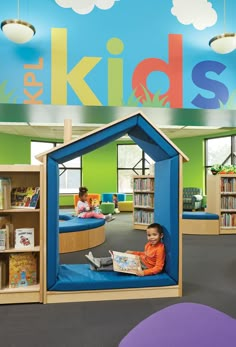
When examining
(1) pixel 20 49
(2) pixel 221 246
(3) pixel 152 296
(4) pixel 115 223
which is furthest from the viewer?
(4) pixel 115 223

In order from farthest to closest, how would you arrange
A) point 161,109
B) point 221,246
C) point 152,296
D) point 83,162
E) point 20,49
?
1. point 83,162
2. point 221,246
3. point 161,109
4. point 20,49
5. point 152,296

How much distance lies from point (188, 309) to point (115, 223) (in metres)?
7.78

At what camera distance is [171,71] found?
237 inches

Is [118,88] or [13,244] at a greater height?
[118,88]

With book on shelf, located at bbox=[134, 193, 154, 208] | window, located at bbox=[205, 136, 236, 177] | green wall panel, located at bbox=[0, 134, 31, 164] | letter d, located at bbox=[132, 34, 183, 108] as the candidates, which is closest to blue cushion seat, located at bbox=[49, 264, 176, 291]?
letter d, located at bbox=[132, 34, 183, 108]

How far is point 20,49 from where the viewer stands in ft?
18.4

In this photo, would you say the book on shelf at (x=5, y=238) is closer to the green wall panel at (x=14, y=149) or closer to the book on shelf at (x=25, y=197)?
the book on shelf at (x=25, y=197)

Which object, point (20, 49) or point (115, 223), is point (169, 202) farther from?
point (115, 223)

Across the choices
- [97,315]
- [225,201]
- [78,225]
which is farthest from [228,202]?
[97,315]

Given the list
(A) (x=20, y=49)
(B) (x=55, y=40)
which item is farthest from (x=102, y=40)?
(A) (x=20, y=49)

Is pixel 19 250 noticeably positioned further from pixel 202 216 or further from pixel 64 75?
pixel 202 216

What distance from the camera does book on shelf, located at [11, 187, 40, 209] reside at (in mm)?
3728

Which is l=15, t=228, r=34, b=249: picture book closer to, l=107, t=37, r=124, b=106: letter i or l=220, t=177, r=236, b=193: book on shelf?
l=107, t=37, r=124, b=106: letter i

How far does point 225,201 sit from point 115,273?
5506 millimetres
